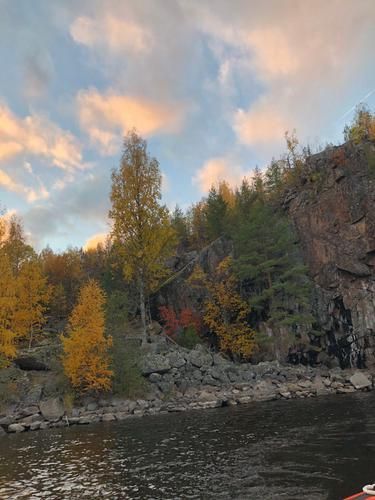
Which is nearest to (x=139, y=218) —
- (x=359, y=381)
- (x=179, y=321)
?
(x=179, y=321)

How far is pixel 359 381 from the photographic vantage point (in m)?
Answer: 35.9

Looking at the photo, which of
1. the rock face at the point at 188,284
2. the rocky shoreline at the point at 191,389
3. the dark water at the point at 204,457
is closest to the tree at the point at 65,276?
the rock face at the point at 188,284

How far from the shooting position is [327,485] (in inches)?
477

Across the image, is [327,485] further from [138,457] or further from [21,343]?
[21,343]

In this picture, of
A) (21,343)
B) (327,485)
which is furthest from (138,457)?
(21,343)

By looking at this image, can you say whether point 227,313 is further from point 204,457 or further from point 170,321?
point 204,457

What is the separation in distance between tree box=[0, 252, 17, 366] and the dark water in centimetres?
978

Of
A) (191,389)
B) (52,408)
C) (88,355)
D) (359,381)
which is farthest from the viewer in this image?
(359,381)

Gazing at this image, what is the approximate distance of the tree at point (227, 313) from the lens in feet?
153

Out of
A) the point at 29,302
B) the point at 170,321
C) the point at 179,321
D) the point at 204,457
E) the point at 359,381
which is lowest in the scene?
the point at 204,457

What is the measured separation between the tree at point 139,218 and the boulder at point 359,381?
2147 centimetres

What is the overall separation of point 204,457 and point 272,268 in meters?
32.9

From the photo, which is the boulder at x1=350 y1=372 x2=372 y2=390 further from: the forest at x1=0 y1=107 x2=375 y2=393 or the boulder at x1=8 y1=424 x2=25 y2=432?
the boulder at x1=8 y1=424 x2=25 y2=432

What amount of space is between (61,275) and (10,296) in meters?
33.7
